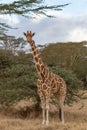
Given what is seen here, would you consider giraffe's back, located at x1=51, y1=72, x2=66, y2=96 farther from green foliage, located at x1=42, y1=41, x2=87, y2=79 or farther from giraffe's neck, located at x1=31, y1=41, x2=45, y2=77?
green foliage, located at x1=42, y1=41, x2=87, y2=79

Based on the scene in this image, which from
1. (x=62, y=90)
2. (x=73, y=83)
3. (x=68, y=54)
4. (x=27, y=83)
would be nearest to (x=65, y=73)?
(x=73, y=83)

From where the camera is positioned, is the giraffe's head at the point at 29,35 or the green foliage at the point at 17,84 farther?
the green foliage at the point at 17,84

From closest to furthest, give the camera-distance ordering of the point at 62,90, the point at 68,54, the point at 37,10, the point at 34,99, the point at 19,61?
1. the point at 62,90
2. the point at 37,10
3. the point at 34,99
4. the point at 19,61
5. the point at 68,54

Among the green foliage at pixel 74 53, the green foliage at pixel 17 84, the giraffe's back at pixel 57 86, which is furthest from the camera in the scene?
the green foliage at pixel 74 53

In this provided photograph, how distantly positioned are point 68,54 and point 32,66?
2872cm

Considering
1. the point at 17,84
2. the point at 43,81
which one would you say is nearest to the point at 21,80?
the point at 17,84

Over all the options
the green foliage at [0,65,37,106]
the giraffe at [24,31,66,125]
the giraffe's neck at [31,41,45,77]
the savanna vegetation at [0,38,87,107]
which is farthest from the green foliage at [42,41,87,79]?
the giraffe's neck at [31,41,45,77]

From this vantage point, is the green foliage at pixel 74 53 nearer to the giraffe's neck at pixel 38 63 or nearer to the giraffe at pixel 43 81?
the giraffe at pixel 43 81

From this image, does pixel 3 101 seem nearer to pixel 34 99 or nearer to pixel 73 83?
pixel 34 99

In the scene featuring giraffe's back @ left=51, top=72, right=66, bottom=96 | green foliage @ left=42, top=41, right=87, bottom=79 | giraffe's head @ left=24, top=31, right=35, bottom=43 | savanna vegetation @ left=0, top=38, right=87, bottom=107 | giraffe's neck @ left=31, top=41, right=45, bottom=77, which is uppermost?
giraffe's head @ left=24, top=31, right=35, bottom=43

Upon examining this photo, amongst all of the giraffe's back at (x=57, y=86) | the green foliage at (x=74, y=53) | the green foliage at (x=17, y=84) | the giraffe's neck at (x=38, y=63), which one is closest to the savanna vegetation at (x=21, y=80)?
the green foliage at (x=17, y=84)

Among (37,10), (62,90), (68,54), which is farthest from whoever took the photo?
(68,54)

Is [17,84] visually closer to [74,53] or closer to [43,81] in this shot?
[43,81]

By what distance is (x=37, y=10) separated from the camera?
51.9ft
